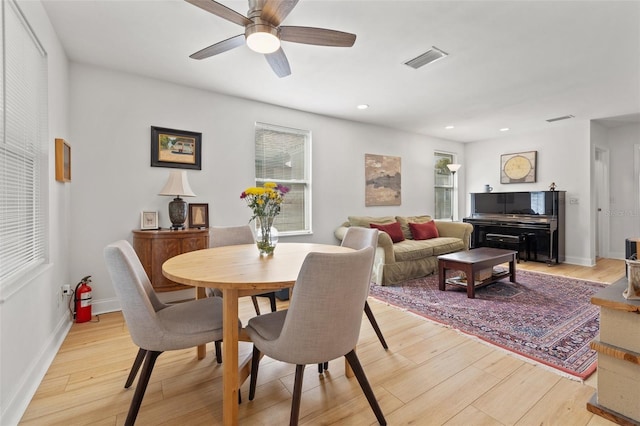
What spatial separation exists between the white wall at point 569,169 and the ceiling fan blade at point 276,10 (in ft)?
18.0

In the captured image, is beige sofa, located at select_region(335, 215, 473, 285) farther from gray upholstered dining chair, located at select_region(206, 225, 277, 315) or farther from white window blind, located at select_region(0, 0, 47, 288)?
white window blind, located at select_region(0, 0, 47, 288)

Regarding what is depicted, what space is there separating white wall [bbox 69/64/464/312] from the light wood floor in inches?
45.8

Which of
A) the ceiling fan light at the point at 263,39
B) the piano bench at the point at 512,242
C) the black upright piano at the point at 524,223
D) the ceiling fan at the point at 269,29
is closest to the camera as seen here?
the ceiling fan at the point at 269,29

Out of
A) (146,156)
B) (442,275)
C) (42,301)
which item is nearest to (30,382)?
(42,301)

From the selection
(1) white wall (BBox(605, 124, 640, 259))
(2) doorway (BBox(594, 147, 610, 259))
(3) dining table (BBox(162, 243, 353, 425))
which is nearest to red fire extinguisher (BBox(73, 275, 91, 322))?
(3) dining table (BBox(162, 243, 353, 425))

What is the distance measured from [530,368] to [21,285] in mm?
3110

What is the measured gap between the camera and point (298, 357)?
1.30 metres

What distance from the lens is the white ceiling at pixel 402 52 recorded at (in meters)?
2.08

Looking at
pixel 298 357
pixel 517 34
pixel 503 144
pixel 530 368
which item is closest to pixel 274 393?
pixel 298 357

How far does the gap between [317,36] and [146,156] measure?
2.35 m

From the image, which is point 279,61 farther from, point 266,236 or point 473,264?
point 473,264

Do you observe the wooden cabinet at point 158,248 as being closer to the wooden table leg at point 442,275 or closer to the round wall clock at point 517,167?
the wooden table leg at point 442,275

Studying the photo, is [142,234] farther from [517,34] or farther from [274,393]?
[517,34]

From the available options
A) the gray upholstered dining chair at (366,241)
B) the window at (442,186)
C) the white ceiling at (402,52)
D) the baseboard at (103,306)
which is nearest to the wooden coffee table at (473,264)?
the gray upholstered dining chair at (366,241)
